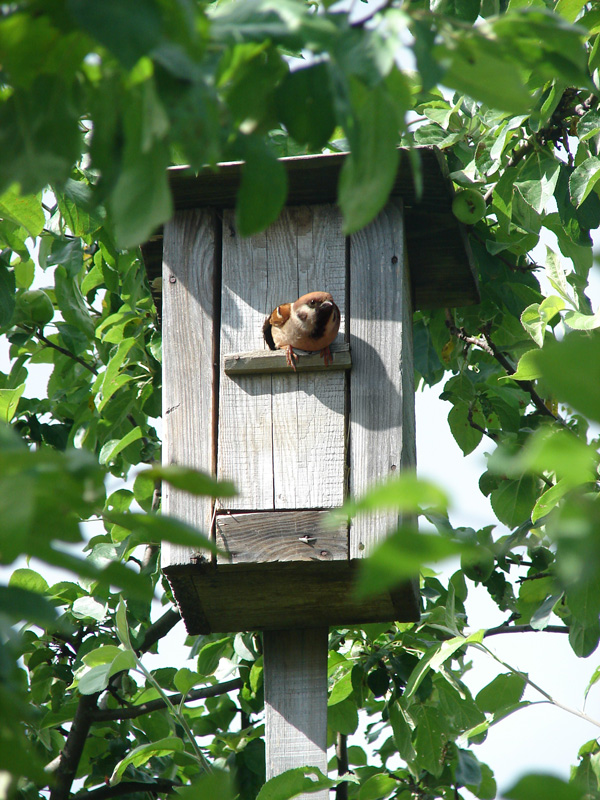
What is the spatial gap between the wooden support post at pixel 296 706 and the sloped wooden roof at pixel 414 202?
1.23 m

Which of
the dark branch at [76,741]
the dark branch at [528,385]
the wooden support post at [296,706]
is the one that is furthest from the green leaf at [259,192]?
the dark branch at [76,741]

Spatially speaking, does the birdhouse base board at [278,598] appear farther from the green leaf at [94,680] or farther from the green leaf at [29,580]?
the green leaf at [29,580]

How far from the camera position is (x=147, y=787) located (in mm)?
3242

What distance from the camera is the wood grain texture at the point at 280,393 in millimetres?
2518

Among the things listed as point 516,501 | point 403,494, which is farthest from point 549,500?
point 403,494

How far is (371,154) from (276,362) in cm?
180

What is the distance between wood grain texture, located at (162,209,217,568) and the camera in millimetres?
2547

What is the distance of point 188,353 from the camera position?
2.69 metres

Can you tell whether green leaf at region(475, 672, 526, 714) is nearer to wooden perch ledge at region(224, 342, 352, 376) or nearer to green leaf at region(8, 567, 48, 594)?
wooden perch ledge at region(224, 342, 352, 376)

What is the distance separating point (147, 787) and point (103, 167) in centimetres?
285

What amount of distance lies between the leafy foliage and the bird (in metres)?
0.52

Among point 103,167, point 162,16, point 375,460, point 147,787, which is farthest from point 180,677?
point 162,16

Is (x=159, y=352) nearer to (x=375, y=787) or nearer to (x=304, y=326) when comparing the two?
(x=304, y=326)

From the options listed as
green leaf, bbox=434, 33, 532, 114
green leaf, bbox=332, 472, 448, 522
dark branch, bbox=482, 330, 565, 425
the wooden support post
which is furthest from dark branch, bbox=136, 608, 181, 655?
green leaf, bbox=332, 472, 448, 522
